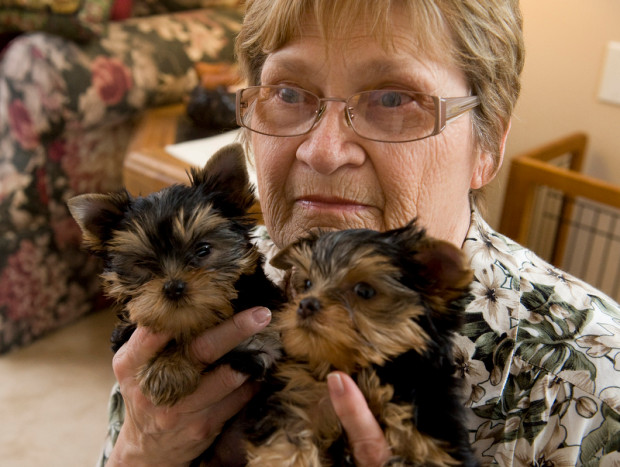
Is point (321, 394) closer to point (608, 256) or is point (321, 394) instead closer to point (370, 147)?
point (370, 147)

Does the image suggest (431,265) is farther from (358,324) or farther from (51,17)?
(51,17)

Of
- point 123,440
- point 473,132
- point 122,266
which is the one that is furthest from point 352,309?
Result: point 123,440

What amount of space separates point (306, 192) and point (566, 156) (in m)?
2.86

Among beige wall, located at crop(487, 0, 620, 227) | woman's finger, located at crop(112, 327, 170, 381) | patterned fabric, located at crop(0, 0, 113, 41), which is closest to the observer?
woman's finger, located at crop(112, 327, 170, 381)

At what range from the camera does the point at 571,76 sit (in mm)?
3611

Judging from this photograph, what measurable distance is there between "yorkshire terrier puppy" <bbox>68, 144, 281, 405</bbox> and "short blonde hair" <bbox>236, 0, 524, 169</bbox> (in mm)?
322

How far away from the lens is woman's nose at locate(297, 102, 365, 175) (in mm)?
1275

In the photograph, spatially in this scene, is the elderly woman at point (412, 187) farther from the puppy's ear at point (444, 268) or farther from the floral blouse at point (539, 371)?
the puppy's ear at point (444, 268)

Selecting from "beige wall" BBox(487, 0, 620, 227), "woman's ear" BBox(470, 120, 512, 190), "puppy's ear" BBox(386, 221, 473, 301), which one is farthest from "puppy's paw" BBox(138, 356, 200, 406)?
"beige wall" BBox(487, 0, 620, 227)

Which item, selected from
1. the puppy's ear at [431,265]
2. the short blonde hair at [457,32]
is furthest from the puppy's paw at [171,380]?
the short blonde hair at [457,32]

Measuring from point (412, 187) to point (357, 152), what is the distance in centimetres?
15

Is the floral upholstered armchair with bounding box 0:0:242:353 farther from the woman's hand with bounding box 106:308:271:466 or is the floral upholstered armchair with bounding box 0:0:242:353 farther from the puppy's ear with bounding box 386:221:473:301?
the puppy's ear with bounding box 386:221:473:301

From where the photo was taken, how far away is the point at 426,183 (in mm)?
1379

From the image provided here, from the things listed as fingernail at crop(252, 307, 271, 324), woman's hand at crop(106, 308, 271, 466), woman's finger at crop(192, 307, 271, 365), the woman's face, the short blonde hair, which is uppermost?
the short blonde hair
